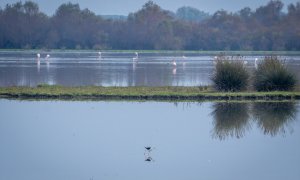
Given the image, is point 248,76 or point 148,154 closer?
point 148,154

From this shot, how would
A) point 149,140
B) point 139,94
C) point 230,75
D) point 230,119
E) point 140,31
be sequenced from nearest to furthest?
point 149,140 → point 230,119 → point 139,94 → point 230,75 → point 140,31

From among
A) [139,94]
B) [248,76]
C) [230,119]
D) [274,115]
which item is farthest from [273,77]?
[230,119]

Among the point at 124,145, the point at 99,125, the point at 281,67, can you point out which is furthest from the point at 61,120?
the point at 281,67

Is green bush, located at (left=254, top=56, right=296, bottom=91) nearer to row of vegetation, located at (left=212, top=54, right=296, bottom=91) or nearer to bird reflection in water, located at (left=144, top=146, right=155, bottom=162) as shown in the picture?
row of vegetation, located at (left=212, top=54, right=296, bottom=91)

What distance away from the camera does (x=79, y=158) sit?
16125 millimetres

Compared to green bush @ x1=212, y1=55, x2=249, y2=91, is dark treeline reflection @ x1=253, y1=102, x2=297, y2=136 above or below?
below

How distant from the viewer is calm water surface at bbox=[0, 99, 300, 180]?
Result: 15.1 m

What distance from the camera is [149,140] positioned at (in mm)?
18312

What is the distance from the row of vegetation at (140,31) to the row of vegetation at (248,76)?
74.5m

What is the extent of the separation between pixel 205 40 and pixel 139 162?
9685 centimetres

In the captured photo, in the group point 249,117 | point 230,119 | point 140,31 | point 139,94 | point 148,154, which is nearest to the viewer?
point 148,154

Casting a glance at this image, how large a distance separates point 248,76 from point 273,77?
91cm

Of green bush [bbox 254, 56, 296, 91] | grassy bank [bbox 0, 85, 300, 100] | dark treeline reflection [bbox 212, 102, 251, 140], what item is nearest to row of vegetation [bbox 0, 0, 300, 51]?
green bush [bbox 254, 56, 296, 91]

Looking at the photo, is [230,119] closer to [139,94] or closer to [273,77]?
[139,94]
